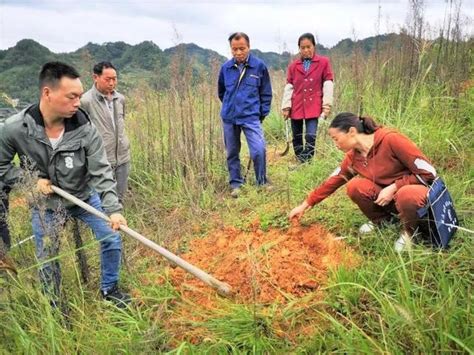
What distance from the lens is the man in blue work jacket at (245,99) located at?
Answer: 14.0ft

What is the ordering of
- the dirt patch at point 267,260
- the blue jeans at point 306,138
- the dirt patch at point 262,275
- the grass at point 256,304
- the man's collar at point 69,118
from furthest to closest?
the blue jeans at point 306,138, the man's collar at point 69,118, the dirt patch at point 267,260, the dirt patch at point 262,275, the grass at point 256,304

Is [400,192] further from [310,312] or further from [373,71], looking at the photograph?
[373,71]

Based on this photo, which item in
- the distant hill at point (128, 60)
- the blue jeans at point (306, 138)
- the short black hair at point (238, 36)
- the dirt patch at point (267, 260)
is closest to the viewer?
the dirt patch at point (267, 260)

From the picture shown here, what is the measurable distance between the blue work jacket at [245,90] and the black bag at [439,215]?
213 centimetres

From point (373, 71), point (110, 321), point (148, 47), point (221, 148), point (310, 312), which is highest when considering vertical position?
point (148, 47)

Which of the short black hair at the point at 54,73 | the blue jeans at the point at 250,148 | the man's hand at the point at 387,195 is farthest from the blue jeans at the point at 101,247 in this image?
the blue jeans at the point at 250,148

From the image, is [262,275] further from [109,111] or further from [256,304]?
[109,111]

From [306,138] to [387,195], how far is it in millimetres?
2182

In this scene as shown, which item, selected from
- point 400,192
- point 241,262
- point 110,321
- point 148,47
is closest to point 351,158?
point 400,192

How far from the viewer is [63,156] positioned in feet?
8.84

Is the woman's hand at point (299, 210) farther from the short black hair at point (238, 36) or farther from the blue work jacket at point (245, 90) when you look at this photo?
the short black hair at point (238, 36)

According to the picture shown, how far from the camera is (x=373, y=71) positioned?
5371 mm

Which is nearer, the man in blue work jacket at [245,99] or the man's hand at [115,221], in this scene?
the man's hand at [115,221]

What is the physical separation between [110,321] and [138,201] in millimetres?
2029
